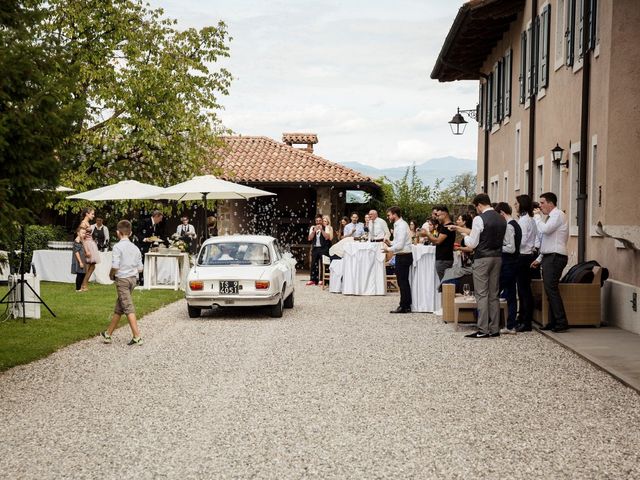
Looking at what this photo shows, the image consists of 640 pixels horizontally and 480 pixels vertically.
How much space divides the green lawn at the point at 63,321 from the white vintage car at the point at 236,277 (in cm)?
122

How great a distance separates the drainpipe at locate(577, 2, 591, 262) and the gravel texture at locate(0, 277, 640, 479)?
4.08 meters

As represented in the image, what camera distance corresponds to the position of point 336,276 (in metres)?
24.4

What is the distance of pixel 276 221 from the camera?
124ft

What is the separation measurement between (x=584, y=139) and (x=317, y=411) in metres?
10.9

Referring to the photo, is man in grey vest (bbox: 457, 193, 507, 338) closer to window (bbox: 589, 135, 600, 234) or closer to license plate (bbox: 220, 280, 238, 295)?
window (bbox: 589, 135, 600, 234)

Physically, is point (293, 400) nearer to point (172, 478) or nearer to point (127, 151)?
point (172, 478)

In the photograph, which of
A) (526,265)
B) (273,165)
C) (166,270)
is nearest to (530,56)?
(526,265)

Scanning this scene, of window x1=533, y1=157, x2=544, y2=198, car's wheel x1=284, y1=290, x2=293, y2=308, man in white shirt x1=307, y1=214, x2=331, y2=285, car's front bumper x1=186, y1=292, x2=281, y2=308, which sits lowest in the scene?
car's wheel x1=284, y1=290, x2=293, y2=308

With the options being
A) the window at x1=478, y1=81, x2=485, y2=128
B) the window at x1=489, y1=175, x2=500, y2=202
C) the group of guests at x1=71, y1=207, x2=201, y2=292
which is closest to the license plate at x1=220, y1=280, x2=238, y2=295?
the group of guests at x1=71, y1=207, x2=201, y2=292

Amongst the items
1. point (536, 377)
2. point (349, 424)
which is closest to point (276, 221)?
point (536, 377)

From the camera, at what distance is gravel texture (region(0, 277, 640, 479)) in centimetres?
637

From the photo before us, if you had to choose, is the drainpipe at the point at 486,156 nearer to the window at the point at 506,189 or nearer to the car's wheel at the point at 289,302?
the window at the point at 506,189

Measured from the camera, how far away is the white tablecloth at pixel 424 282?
18453 mm

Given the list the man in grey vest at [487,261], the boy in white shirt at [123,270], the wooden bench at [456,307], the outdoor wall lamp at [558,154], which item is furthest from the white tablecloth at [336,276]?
the boy in white shirt at [123,270]
